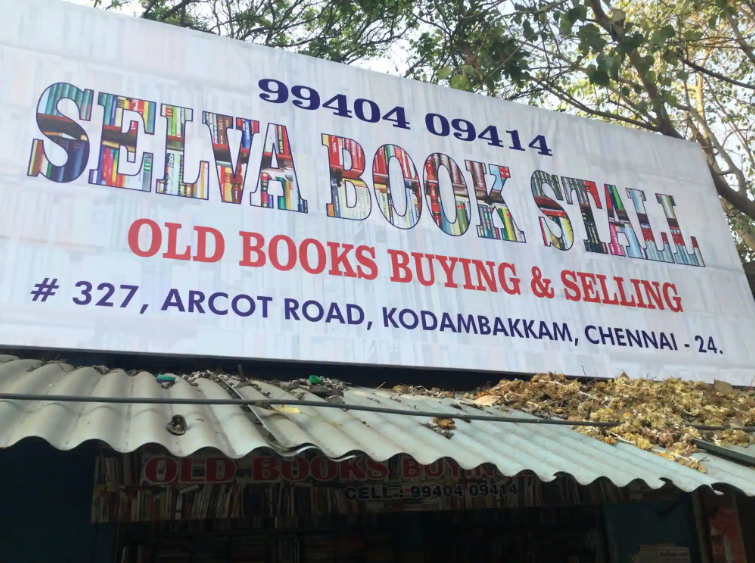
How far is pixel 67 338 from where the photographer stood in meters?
3.85

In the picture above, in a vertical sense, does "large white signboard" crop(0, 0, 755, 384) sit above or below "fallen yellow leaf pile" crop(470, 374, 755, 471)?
above

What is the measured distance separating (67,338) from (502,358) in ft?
9.98

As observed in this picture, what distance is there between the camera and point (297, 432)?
2.68 m

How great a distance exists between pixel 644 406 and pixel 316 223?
2618 millimetres

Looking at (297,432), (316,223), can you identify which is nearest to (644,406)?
(297,432)

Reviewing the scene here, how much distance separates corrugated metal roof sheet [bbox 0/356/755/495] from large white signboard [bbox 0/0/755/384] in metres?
0.64

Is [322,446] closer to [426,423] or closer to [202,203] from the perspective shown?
[426,423]

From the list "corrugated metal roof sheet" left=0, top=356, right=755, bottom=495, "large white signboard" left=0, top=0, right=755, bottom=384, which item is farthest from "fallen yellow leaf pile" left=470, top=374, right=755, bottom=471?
"large white signboard" left=0, top=0, right=755, bottom=384

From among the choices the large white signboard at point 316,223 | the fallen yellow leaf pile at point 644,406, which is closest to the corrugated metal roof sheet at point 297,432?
the fallen yellow leaf pile at point 644,406

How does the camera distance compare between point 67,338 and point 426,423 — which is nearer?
point 426,423

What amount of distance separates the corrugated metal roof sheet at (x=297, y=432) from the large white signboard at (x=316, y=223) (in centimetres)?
64

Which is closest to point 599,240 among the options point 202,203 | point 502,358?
point 502,358

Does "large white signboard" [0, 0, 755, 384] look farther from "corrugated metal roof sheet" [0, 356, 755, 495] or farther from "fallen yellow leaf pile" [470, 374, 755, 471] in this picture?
"corrugated metal roof sheet" [0, 356, 755, 495]

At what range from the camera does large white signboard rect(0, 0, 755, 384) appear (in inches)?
164
